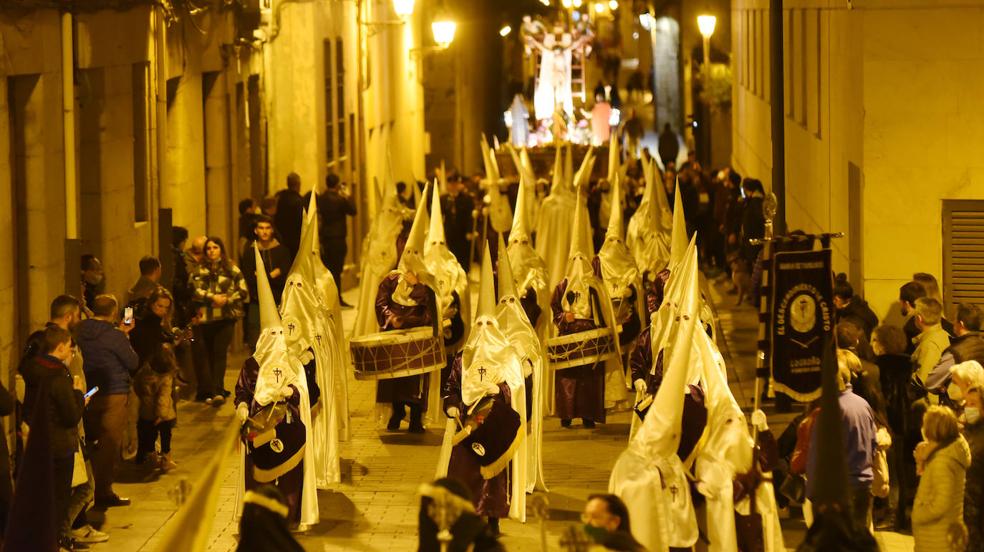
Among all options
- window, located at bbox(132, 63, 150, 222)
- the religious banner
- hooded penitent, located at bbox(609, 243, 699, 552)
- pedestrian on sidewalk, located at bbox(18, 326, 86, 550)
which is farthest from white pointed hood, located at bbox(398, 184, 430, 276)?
hooded penitent, located at bbox(609, 243, 699, 552)

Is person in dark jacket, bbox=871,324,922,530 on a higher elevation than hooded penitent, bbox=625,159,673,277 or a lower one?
lower

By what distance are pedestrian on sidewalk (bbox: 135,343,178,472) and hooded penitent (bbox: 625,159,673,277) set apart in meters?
6.22

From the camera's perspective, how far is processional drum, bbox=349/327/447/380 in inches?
667

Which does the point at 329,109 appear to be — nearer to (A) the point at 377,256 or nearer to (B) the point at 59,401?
(A) the point at 377,256

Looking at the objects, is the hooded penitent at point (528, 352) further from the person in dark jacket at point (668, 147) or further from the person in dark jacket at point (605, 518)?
the person in dark jacket at point (668, 147)

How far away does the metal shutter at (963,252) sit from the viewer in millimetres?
17891

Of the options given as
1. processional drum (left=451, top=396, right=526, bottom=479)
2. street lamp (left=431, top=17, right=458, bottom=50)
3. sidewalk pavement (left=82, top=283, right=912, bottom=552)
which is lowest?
sidewalk pavement (left=82, top=283, right=912, bottom=552)

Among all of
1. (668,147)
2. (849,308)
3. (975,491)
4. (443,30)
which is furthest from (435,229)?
(668,147)

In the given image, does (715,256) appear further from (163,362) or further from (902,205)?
(163,362)

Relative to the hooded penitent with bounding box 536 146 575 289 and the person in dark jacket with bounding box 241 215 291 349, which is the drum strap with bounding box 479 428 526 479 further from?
the hooded penitent with bounding box 536 146 575 289

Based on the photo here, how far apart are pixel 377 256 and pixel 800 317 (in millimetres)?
6918

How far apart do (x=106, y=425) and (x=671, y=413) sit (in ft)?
16.6

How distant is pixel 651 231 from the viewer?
21.2 m

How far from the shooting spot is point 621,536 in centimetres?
898
